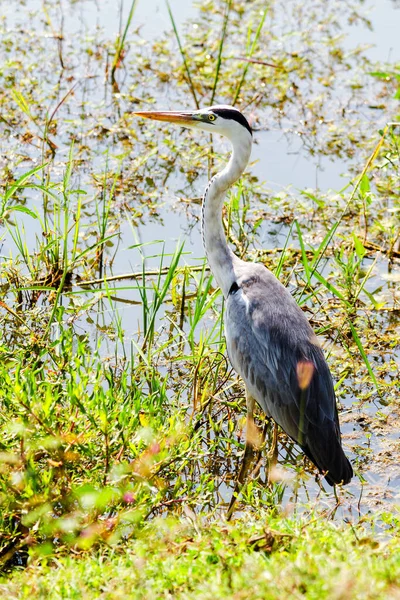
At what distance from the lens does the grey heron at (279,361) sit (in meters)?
4.09

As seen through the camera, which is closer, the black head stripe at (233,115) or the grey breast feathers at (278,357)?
the grey breast feathers at (278,357)

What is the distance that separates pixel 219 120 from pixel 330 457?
6.14ft

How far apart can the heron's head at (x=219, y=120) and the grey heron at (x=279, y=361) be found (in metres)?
0.01

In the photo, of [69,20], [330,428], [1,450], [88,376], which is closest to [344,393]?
[330,428]

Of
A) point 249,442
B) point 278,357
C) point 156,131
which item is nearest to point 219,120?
point 278,357

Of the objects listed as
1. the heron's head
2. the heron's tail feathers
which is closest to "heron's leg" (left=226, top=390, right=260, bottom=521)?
the heron's tail feathers

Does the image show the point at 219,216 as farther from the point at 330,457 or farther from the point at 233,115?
the point at 330,457

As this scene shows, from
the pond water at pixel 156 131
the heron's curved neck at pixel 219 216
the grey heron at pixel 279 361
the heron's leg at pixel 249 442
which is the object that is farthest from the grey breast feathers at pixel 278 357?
the pond water at pixel 156 131

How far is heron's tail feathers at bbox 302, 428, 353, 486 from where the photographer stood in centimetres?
403

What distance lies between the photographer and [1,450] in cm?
336

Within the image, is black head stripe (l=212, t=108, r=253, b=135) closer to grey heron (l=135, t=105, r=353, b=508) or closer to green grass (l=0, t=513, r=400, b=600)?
grey heron (l=135, t=105, r=353, b=508)

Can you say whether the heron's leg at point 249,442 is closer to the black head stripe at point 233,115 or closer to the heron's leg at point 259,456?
the heron's leg at point 259,456

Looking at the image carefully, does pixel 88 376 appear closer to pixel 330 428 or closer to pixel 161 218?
pixel 330 428

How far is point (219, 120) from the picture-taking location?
4746mm
